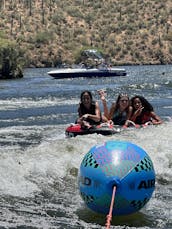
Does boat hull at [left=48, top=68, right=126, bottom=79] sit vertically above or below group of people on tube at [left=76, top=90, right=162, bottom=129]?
below

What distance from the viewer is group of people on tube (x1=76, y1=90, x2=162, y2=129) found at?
14.2m

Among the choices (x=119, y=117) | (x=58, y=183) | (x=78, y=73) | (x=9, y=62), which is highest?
(x=119, y=117)

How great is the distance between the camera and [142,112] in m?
15.3

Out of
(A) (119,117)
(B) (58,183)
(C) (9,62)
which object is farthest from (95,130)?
(C) (9,62)

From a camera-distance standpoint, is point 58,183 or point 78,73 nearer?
point 58,183

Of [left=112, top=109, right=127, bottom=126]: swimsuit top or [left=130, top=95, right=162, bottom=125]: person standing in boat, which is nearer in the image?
[left=130, top=95, right=162, bottom=125]: person standing in boat

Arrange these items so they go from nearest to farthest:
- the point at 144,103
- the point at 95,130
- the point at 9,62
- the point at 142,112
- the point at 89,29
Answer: the point at 95,130 → the point at 144,103 → the point at 142,112 → the point at 9,62 → the point at 89,29

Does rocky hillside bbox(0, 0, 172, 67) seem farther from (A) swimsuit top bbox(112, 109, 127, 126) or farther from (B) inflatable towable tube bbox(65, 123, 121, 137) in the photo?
(B) inflatable towable tube bbox(65, 123, 121, 137)

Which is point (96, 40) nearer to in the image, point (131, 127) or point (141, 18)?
point (141, 18)

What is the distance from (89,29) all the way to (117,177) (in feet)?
375

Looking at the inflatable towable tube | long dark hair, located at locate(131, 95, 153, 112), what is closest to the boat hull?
long dark hair, located at locate(131, 95, 153, 112)

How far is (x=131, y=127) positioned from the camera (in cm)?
1446

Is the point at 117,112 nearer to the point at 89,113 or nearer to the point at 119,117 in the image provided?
the point at 119,117

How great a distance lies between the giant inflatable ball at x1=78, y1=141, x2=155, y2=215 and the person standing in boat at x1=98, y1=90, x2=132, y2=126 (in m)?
6.43
